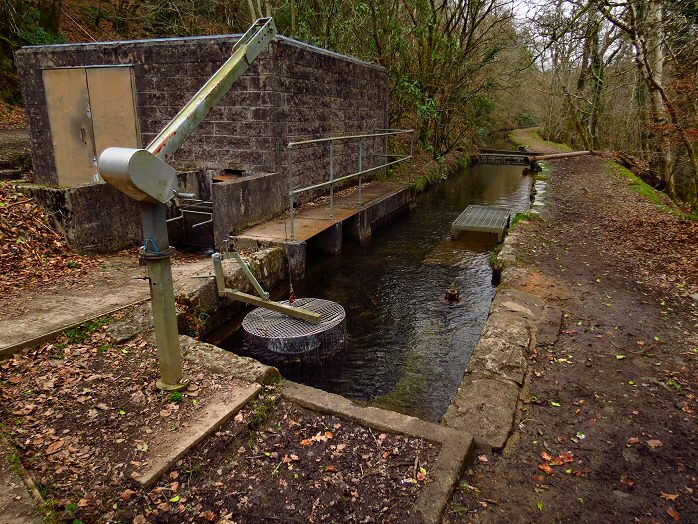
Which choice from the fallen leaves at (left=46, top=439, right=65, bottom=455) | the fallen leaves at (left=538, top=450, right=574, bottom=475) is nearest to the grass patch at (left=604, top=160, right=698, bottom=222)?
the fallen leaves at (left=538, top=450, right=574, bottom=475)

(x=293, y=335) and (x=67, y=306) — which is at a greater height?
(x=67, y=306)

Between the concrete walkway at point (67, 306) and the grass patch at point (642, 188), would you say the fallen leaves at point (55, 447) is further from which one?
the grass patch at point (642, 188)

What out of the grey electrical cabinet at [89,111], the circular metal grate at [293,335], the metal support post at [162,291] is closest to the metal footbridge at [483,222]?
the circular metal grate at [293,335]

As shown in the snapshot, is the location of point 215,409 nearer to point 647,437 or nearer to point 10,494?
point 10,494

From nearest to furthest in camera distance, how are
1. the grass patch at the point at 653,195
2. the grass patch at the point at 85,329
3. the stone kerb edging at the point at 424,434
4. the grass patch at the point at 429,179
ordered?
the stone kerb edging at the point at 424,434 < the grass patch at the point at 85,329 < the grass patch at the point at 653,195 < the grass patch at the point at 429,179

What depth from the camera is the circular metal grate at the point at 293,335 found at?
455cm

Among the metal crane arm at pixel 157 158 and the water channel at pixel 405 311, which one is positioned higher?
the metal crane arm at pixel 157 158

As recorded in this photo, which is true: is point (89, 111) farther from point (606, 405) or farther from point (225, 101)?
point (606, 405)

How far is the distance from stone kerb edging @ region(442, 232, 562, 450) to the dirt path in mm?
100

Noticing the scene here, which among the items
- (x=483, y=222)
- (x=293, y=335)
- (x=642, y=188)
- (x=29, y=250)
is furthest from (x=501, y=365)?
(x=642, y=188)

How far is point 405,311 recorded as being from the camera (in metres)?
6.25

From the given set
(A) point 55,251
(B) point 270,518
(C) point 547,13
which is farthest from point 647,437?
(C) point 547,13

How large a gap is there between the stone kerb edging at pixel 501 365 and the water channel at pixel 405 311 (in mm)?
574

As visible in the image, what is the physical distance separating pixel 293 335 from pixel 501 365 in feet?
6.22
